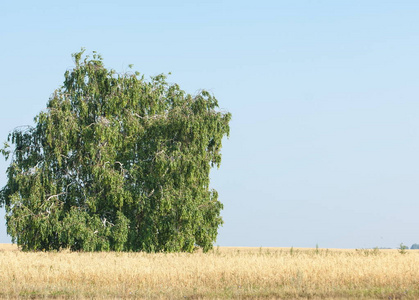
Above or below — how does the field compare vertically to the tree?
below

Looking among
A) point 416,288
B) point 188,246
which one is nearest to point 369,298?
point 416,288

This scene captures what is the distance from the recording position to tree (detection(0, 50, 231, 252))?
37188 mm

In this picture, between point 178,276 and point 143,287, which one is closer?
point 143,287

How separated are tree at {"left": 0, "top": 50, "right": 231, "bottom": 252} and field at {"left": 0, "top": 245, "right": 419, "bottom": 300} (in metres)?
12.3

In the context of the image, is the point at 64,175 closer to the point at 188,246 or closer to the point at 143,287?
the point at 188,246

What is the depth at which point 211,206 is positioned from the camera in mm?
40656

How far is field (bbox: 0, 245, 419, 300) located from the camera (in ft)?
58.2

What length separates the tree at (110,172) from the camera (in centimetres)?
3719

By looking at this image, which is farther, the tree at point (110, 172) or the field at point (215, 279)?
the tree at point (110, 172)

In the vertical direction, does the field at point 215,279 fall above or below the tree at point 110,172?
below

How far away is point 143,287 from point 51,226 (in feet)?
62.9

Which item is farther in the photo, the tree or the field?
the tree

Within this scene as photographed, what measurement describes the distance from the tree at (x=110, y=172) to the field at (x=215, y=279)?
1233 centimetres

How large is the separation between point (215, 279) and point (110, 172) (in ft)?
60.5
